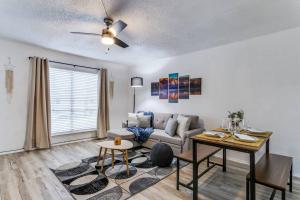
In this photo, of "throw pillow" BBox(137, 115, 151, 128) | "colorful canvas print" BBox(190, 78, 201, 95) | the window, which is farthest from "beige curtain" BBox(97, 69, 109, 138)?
"colorful canvas print" BBox(190, 78, 201, 95)

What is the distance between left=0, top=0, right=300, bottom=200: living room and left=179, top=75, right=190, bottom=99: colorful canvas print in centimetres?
3

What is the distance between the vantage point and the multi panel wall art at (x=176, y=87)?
4.03m

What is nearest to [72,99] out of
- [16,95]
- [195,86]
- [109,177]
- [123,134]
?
[16,95]

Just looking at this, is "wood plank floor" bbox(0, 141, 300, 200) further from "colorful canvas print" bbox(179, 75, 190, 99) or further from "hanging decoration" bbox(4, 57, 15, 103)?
"colorful canvas print" bbox(179, 75, 190, 99)

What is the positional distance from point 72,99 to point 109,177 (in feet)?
9.35

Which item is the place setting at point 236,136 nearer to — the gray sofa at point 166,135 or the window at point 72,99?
the gray sofa at point 166,135

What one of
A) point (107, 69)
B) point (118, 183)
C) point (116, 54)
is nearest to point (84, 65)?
point (107, 69)

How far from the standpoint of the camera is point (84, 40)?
→ 11.0 feet

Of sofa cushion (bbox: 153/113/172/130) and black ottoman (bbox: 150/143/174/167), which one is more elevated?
sofa cushion (bbox: 153/113/172/130)

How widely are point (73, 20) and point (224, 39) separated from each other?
2824 millimetres

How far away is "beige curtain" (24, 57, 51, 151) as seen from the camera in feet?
12.3

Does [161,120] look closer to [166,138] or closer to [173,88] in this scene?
[166,138]

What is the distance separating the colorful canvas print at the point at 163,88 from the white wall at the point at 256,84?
62cm

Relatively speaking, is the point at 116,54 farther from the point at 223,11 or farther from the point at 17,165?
the point at 17,165
